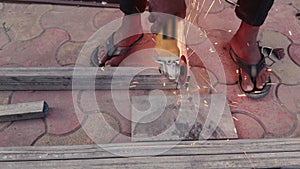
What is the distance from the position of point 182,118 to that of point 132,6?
485mm

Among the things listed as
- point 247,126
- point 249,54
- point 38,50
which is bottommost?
point 247,126

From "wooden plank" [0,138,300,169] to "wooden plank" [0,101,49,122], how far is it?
0.54 ft

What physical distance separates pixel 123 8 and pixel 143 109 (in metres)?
0.41

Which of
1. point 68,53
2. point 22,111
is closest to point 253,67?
point 68,53

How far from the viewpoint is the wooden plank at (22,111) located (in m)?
1.23

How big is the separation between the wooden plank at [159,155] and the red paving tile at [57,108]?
0.15 meters

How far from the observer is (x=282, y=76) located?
146 centimetres

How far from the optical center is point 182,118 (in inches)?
49.8

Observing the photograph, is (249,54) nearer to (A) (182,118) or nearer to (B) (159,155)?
(A) (182,118)

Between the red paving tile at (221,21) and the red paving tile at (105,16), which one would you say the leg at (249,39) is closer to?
the red paving tile at (221,21)

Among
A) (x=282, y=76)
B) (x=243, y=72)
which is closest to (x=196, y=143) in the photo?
(x=243, y=72)

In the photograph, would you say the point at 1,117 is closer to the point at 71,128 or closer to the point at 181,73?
A: the point at 71,128

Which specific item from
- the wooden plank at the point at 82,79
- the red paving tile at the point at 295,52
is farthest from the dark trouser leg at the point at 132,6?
the red paving tile at the point at 295,52

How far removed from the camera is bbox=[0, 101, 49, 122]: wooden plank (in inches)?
48.6
